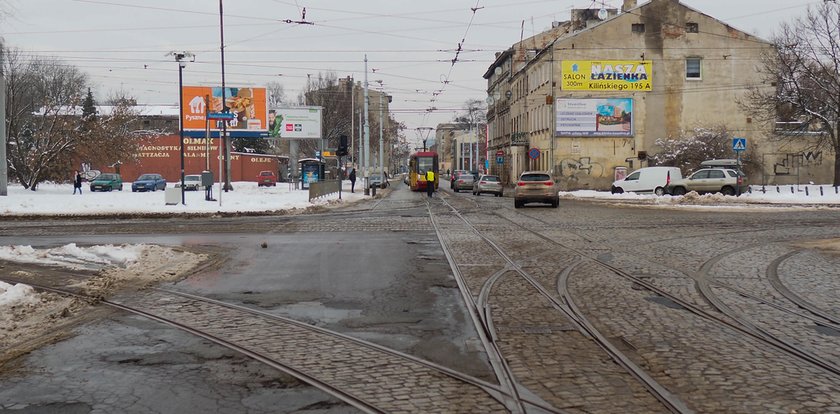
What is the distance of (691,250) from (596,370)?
9278 mm

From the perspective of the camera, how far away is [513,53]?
7081 centimetres

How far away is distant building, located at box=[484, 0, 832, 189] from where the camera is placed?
163 feet

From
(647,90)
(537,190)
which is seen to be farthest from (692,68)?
(537,190)

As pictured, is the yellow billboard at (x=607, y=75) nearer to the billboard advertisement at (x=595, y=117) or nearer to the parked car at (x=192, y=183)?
the billboard advertisement at (x=595, y=117)

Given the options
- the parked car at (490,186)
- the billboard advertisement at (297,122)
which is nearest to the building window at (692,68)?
the parked car at (490,186)

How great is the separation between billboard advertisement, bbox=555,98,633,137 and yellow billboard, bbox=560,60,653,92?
0.97m

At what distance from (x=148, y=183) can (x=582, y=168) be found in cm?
3079

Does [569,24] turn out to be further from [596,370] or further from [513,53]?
[596,370]

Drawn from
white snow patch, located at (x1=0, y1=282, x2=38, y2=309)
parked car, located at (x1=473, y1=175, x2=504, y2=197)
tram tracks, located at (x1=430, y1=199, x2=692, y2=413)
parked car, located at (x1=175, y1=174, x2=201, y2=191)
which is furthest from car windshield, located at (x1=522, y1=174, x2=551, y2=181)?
parked car, located at (x1=175, y1=174, x2=201, y2=191)

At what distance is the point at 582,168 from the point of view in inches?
1972

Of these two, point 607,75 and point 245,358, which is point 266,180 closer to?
point 607,75

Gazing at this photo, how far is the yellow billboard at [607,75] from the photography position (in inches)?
1956

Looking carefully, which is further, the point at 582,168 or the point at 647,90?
the point at 582,168

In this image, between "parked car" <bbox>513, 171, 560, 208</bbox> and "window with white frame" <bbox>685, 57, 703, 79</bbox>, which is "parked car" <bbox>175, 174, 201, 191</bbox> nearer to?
"parked car" <bbox>513, 171, 560, 208</bbox>
